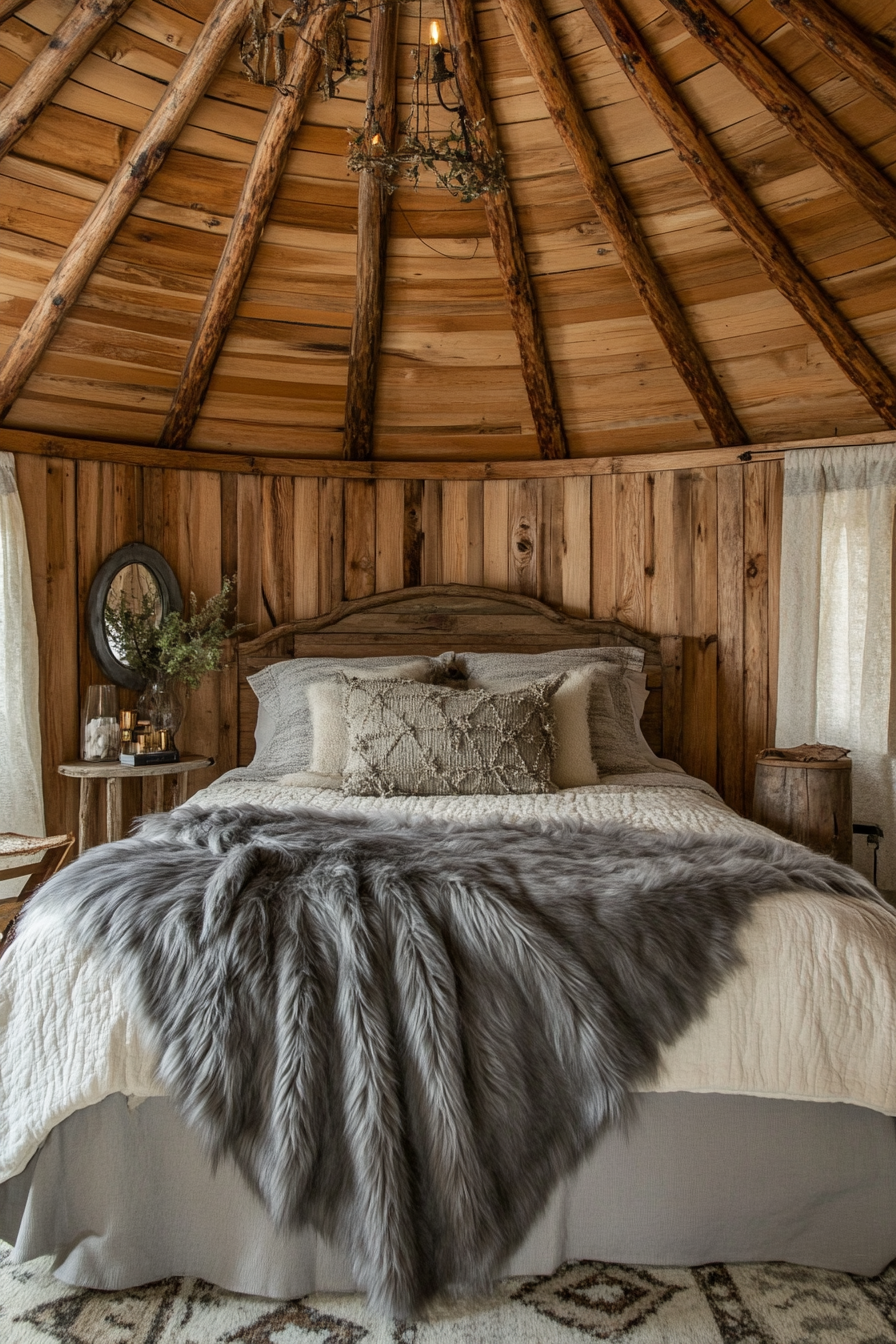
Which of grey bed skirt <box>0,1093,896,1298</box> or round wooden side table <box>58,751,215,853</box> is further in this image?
round wooden side table <box>58,751,215,853</box>

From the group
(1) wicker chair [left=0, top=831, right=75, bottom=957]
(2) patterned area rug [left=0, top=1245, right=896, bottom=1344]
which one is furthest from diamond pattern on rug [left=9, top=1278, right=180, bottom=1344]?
(1) wicker chair [left=0, top=831, right=75, bottom=957]

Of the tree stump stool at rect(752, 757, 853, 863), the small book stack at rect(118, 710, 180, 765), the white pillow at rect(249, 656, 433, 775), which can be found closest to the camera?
the tree stump stool at rect(752, 757, 853, 863)

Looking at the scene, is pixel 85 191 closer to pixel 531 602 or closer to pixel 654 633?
pixel 531 602

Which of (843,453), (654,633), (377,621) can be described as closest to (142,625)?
(377,621)

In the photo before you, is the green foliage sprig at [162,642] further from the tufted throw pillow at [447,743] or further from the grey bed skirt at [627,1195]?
the grey bed skirt at [627,1195]

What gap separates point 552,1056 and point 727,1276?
0.47 meters

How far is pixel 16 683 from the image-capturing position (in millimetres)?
3406

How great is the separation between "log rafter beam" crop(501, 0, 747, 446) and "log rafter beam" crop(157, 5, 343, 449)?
586mm

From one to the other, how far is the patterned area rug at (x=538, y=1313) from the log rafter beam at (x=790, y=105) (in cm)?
278

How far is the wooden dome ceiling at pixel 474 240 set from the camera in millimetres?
2684

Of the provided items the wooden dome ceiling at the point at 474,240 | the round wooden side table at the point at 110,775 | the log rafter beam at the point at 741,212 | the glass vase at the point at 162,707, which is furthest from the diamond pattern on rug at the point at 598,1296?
the log rafter beam at the point at 741,212

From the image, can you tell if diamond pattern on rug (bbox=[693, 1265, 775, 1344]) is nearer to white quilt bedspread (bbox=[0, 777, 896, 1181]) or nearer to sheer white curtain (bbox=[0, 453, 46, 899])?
white quilt bedspread (bbox=[0, 777, 896, 1181])

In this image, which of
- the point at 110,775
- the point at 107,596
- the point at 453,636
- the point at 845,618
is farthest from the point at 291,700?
the point at 845,618

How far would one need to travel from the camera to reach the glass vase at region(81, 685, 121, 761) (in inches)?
134
